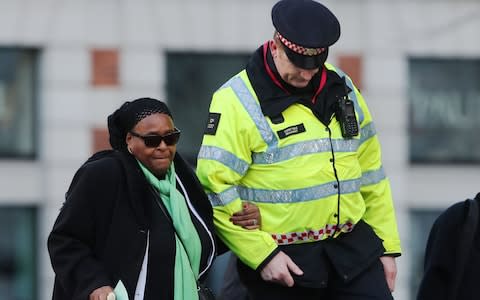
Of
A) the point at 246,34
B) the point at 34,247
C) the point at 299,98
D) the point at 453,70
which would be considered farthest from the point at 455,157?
the point at 299,98

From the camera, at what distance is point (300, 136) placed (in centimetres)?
630

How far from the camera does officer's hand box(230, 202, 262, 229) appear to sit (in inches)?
249

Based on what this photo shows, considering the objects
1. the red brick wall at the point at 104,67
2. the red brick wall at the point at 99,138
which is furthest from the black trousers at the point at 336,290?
the red brick wall at the point at 104,67

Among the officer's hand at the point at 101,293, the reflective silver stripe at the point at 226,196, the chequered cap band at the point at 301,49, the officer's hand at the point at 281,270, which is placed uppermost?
the chequered cap band at the point at 301,49

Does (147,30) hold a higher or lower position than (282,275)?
higher

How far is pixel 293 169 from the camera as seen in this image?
6.29 meters

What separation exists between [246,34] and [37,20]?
164cm

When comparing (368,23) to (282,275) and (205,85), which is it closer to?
(205,85)

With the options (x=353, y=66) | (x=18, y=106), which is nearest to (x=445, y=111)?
(x=353, y=66)

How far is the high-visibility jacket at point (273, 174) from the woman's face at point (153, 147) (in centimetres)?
26

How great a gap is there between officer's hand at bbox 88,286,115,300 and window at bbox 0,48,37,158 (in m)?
6.14

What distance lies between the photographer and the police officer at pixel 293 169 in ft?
20.6

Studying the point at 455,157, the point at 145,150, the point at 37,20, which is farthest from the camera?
the point at 455,157

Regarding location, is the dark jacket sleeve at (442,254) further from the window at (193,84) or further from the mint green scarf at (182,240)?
the window at (193,84)
